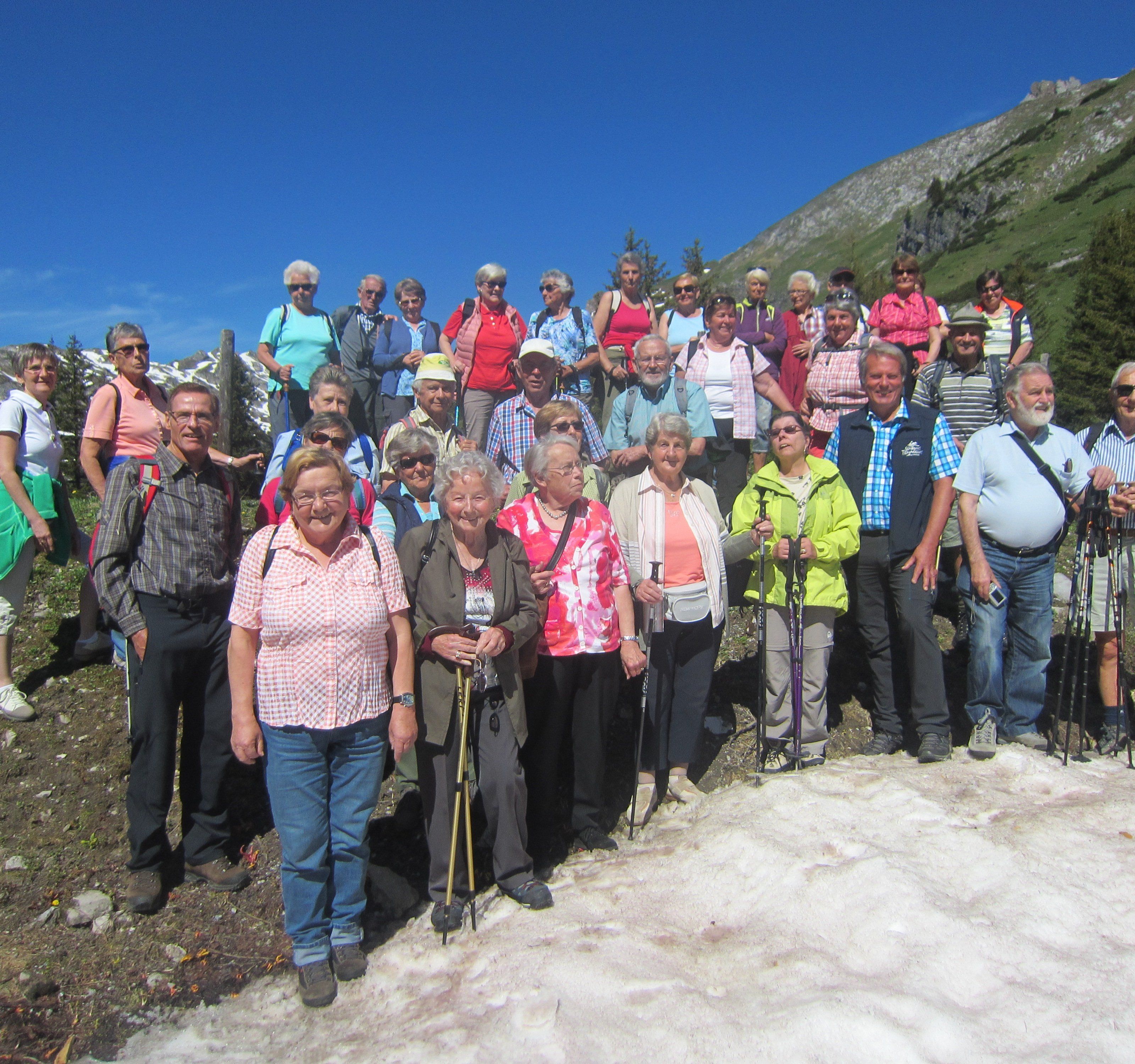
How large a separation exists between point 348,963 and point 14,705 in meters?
3.71

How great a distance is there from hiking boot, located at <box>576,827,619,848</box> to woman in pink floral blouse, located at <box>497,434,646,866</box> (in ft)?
1.07

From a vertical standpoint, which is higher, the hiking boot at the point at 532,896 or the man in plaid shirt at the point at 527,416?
the man in plaid shirt at the point at 527,416

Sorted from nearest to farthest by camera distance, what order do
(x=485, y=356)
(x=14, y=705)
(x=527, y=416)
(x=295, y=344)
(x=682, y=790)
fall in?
(x=682, y=790) → (x=14, y=705) → (x=527, y=416) → (x=295, y=344) → (x=485, y=356)

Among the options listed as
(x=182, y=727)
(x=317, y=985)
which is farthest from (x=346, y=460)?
(x=317, y=985)

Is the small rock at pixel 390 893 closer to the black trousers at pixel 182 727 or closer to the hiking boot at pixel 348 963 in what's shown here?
the hiking boot at pixel 348 963

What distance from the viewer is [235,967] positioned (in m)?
4.46

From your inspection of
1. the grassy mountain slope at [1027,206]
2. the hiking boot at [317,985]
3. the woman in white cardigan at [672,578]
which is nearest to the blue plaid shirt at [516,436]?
the woman in white cardigan at [672,578]

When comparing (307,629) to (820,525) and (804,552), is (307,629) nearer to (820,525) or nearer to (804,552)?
(804,552)

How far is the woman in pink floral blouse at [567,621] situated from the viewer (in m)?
4.83

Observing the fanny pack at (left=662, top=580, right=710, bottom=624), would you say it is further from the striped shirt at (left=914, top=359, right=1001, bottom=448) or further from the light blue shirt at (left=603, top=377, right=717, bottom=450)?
the striped shirt at (left=914, top=359, right=1001, bottom=448)

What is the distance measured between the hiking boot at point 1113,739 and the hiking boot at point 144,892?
21.8 ft

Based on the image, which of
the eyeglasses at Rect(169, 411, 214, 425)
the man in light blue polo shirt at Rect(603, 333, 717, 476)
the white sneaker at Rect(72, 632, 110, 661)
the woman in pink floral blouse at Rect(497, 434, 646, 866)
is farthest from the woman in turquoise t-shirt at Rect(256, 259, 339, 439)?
the woman in pink floral blouse at Rect(497, 434, 646, 866)

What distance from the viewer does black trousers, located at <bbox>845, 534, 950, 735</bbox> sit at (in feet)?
19.3

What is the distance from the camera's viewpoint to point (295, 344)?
810cm
